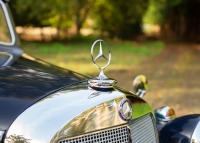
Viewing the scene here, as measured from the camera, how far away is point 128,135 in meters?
2.56

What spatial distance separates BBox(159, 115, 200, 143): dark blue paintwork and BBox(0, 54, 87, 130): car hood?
828mm

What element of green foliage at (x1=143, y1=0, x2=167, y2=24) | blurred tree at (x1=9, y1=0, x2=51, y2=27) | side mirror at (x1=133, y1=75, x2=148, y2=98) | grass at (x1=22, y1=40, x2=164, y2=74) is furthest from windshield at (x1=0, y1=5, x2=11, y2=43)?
green foliage at (x1=143, y1=0, x2=167, y2=24)

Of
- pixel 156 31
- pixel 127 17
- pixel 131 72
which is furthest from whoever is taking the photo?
pixel 156 31

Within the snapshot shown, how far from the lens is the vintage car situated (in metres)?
2.19

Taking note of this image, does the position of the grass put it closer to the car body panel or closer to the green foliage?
the green foliage

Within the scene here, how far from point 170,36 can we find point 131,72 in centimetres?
1704

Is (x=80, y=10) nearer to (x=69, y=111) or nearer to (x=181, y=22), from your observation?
(x=181, y=22)

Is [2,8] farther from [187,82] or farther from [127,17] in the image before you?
[127,17]

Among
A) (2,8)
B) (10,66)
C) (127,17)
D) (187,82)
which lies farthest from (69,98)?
(127,17)

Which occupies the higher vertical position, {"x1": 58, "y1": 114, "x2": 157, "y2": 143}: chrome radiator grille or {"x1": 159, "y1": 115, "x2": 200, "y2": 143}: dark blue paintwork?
{"x1": 159, "y1": 115, "x2": 200, "y2": 143}: dark blue paintwork

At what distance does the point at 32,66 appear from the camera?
122 inches

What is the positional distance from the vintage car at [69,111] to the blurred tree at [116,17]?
20081mm

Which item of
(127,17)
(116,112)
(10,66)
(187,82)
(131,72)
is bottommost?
(116,112)

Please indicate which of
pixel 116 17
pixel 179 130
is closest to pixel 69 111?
pixel 179 130
